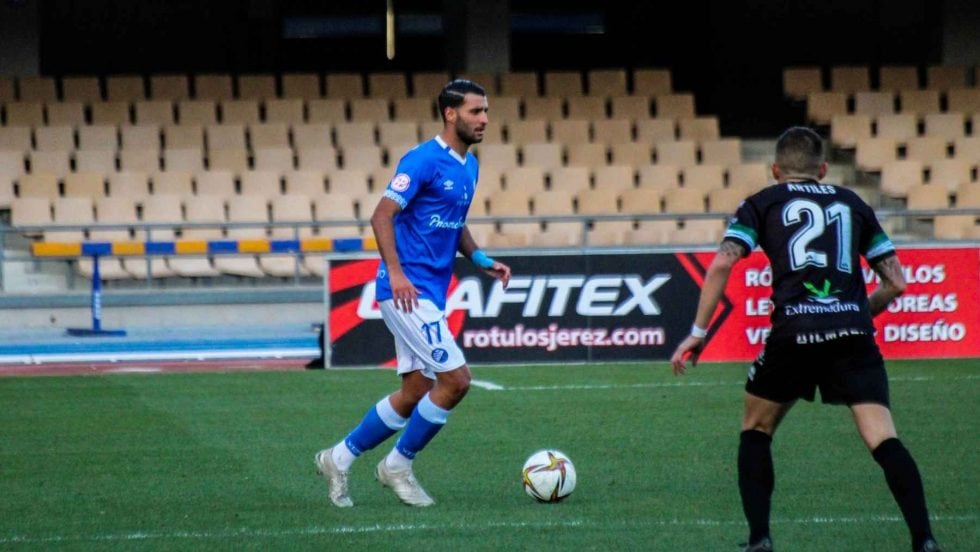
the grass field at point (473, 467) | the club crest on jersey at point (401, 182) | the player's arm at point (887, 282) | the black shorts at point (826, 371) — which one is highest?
the club crest on jersey at point (401, 182)

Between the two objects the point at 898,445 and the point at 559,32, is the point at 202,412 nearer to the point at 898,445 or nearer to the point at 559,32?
the point at 898,445

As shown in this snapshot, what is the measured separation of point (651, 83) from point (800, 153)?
16.8 metres

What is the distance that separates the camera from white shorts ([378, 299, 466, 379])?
7496 mm

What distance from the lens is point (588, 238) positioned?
1859 centimetres

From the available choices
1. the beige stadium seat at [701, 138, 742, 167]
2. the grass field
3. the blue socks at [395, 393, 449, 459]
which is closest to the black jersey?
the grass field

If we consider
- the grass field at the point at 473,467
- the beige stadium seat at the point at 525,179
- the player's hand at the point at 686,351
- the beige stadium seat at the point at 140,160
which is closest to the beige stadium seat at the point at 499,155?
the beige stadium seat at the point at 525,179

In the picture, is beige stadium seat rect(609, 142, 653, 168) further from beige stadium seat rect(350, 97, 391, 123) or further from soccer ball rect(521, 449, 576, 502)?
soccer ball rect(521, 449, 576, 502)

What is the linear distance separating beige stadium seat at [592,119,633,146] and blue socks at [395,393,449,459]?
13980mm

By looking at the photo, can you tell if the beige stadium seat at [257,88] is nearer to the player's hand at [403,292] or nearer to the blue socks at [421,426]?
the blue socks at [421,426]

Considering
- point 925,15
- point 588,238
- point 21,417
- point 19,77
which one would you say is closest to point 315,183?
point 588,238

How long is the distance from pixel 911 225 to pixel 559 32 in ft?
36.1

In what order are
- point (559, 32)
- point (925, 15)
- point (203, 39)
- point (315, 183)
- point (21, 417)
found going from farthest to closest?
point (559, 32) → point (203, 39) → point (925, 15) → point (315, 183) → point (21, 417)

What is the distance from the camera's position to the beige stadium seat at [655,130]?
2153 cm

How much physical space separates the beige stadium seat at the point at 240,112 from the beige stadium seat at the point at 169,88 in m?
0.73
